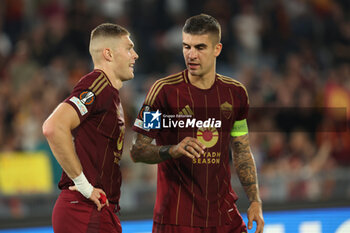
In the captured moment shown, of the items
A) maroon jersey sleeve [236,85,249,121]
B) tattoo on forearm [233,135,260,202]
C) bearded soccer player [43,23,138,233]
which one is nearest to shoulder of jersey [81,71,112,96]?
bearded soccer player [43,23,138,233]

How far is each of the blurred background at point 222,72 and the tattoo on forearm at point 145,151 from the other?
1.97m

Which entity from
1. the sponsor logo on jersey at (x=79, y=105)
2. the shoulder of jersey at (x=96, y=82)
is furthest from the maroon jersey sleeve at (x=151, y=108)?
the sponsor logo on jersey at (x=79, y=105)

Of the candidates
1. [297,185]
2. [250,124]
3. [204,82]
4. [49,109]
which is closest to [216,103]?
[204,82]

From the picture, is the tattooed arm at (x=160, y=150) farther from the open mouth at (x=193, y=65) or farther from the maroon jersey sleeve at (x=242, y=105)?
the maroon jersey sleeve at (x=242, y=105)

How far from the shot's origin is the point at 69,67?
31.6ft

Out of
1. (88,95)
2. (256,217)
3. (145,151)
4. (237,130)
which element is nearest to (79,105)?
(88,95)

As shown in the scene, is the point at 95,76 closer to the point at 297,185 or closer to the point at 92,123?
the point at 92,123

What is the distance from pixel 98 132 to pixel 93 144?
9 centimetres

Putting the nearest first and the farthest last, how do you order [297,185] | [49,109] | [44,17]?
[297,185] → [49,109] → [44,17]

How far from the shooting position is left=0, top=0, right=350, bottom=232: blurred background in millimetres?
7000

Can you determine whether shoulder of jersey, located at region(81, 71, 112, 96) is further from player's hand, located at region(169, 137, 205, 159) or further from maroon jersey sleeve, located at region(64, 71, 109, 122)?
player's hand, located at region(169, 137, 205, 159)

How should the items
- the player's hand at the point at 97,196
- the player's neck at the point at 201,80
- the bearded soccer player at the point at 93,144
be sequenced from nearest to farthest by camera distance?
the bearded soccer player at the point at 93,144
the player's hand at the point at 97,196
the player's neck at the point at 201,80

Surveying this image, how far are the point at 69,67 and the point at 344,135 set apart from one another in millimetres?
4214

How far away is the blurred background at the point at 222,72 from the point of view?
23.0 ft
